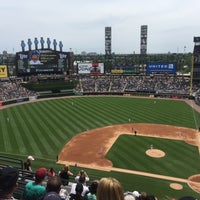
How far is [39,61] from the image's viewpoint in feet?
243

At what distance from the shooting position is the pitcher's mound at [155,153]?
94.3ft

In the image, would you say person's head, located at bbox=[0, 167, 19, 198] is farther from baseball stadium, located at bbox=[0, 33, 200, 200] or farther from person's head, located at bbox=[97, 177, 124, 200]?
baseball stadium, located at bbox=[0, 33, 200, 200]

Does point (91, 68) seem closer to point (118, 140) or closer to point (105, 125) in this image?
point (105, 125)

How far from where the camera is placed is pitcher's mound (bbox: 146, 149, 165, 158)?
28734 mm

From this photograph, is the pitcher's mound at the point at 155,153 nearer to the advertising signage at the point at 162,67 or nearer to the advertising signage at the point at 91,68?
the advertising signage at the point at 162,67

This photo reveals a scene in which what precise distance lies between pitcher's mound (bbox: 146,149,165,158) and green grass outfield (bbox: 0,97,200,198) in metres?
0.86

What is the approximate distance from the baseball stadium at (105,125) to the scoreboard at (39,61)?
30 centimetres

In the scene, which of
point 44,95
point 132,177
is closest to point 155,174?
point 132,177

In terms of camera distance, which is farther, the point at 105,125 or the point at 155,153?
the point at 105,125

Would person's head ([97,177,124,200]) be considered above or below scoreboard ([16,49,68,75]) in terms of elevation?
below

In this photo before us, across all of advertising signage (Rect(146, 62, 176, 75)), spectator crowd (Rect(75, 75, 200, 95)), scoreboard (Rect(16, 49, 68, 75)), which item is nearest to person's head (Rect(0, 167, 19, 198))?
scoreboard (Rect(16, 49, 68, 75))

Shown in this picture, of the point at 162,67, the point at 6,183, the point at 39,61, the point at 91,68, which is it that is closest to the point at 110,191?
the point at 6,183

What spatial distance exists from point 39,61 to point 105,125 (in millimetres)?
41372

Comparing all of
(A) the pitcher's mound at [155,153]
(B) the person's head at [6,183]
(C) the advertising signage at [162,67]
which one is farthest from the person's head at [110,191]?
(C) the advertising signage at [162,67]
